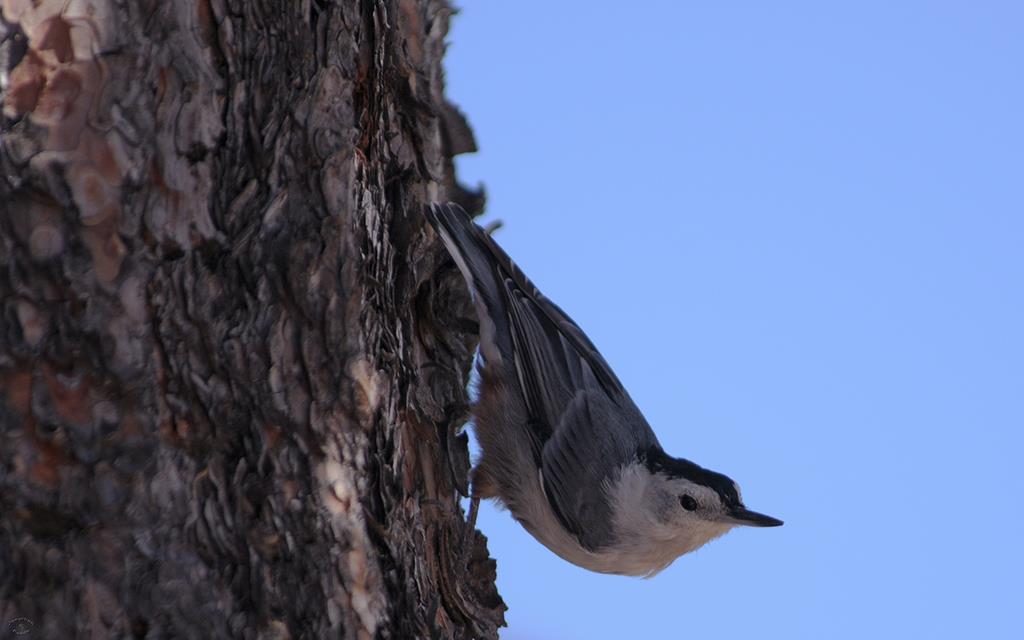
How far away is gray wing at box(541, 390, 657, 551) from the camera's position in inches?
131

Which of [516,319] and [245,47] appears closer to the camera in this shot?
[245,47]

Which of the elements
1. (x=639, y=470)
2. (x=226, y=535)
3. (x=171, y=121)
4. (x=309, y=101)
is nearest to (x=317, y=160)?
(x=309, y=101)

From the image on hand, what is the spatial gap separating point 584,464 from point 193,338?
165cm

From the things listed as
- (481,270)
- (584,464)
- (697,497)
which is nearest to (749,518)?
(697,497)

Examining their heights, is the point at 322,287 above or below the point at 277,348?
above

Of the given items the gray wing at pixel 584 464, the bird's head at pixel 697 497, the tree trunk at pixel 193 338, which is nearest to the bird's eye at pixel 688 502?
the bird's head at pixel 697 497

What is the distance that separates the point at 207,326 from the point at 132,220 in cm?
21

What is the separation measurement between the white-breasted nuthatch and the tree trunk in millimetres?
1099

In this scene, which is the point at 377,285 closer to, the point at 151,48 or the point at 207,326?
the point at 207,326

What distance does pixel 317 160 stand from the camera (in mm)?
2078

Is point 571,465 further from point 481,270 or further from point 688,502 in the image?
point 481,270

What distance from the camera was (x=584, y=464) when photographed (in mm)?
Result: 3359

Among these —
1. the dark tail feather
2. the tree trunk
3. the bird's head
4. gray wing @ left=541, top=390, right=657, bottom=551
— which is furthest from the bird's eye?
the tree trunk

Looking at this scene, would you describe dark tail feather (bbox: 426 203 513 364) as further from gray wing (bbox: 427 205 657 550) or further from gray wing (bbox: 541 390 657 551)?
gray wing (bbox: 541 390 657 551)
